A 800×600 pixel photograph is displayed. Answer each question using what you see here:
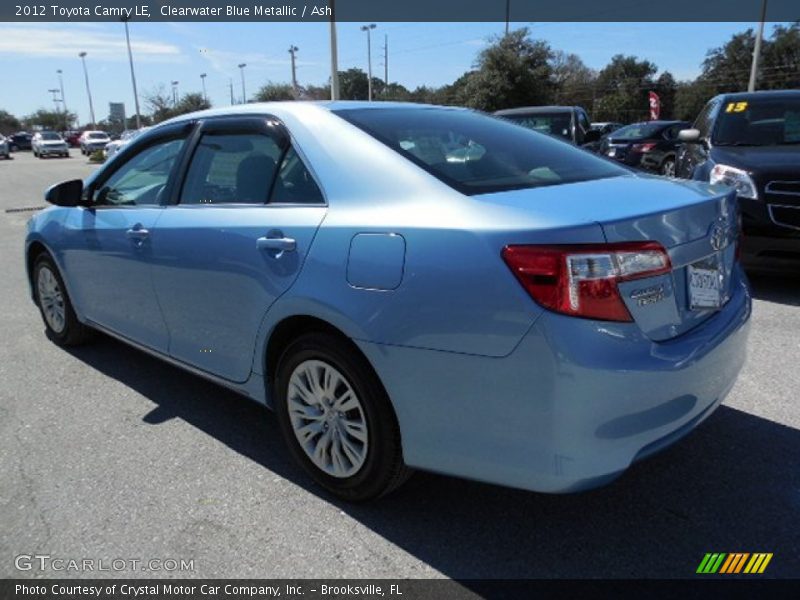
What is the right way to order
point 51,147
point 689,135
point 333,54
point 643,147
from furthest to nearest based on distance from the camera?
point 51,147 → point 333,54 → point 643,147 → point 689,135

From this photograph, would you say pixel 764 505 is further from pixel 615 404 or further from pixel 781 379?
pixel 781 379

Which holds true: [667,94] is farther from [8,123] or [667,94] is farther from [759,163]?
[8,123]

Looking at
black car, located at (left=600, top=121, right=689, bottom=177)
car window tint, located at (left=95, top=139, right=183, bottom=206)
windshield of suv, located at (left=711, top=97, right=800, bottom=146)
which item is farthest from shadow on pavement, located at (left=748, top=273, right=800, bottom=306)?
black car, located at (left=600, top=121, right=689, bottom=177)

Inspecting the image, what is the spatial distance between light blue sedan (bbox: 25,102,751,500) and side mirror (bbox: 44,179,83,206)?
90 cm

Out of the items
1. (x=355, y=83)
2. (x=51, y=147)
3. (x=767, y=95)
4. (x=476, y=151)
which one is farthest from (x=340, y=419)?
(x=355, y=83)

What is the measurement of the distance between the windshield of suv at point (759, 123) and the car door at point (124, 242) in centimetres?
517

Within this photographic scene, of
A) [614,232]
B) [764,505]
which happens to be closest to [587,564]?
[764,505]

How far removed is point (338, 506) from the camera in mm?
2750

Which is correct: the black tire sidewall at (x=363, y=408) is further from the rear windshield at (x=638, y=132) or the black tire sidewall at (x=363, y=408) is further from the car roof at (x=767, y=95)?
the rear windshield at (x=638, y=132)

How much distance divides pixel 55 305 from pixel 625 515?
4.15 m

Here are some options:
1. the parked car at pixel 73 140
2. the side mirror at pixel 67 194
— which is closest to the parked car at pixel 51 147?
the parked car at pixel 73 140

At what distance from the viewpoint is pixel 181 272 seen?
3232 mm

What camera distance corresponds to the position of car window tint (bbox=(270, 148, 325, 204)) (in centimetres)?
271

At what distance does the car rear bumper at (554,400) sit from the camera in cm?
200
